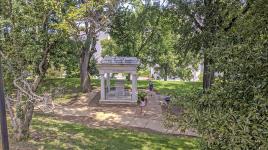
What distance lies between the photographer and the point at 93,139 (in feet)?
36.3

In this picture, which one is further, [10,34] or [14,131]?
[14,131]

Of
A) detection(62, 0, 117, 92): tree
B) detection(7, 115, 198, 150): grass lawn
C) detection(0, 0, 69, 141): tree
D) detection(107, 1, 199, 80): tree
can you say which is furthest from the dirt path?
detection(0, 0, 69, 141): tree

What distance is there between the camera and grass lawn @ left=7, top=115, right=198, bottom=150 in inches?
401

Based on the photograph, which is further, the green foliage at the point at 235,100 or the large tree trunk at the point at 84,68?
the large tree trunk at the point at 84,68

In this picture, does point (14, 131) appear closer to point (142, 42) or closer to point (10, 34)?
point (10, 34)

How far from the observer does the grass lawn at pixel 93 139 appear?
33.4 feet

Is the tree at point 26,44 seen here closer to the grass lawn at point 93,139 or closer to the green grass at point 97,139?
the grass lawn at point 93,139

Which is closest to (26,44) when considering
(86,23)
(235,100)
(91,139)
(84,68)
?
(91,139)

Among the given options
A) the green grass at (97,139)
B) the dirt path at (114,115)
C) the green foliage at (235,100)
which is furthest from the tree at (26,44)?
the green foliage at (235,100)

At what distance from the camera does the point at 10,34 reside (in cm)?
980

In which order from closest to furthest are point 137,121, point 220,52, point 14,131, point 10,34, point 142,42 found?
point 220,52 < point 10,34 < point 14,131 < point 137,121 < point 142,42

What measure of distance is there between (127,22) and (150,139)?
11.2 meters

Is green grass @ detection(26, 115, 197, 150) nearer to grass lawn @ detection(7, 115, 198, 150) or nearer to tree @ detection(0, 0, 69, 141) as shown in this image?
grass lawn @ detection(7, 115, 198, 150)

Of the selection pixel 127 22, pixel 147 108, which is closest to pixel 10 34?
pixel 147 108
